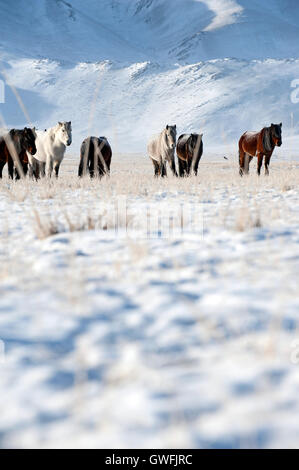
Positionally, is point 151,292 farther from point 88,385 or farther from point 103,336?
point 88,385

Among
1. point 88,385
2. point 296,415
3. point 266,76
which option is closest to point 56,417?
point 88,385

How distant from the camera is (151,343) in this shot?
158cm

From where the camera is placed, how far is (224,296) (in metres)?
1.94

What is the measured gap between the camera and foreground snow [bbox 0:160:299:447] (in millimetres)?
1166

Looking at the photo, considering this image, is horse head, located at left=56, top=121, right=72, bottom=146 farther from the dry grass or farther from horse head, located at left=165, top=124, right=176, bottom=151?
horse head, located at left=165, top=124, right=176, bottom=151

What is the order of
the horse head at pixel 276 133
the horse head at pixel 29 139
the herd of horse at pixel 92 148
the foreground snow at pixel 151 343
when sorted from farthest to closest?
1. the horse head at pixel 276 133
2. the herd of horse at pixel 92 148
3. the horse head at pixel 29 139
4. the foreground snow at pixel 151 343

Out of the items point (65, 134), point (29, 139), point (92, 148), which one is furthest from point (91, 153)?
point (29, 139)

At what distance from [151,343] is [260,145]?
10.3 meters

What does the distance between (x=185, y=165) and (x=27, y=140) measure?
4.87 m

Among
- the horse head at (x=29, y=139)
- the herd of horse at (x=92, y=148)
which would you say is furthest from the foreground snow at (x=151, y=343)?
the horse head at (x=29, y=139)

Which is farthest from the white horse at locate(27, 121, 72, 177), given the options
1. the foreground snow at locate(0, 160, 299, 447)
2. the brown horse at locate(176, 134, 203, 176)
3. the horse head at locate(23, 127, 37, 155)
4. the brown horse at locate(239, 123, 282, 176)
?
the foreground snow at locate(0, 160, 299, 447)

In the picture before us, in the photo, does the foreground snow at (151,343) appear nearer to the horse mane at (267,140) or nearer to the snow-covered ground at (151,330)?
the snow-covered ground at (151,330)

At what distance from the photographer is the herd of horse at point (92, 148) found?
9664 millimetres

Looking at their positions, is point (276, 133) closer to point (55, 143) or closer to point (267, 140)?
point (267, 140)
